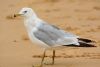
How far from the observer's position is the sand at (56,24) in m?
9.71

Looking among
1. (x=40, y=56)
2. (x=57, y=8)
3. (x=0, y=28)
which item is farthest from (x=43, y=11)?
(x=40, y=56)

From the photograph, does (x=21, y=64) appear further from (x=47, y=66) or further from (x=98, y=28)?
(x=98, y=28)

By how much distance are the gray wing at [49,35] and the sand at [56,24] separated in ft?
1.42

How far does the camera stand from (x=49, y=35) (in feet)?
30.8

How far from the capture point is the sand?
9711 mm

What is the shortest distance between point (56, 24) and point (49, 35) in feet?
13.8

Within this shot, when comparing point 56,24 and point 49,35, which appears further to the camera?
point 56,24

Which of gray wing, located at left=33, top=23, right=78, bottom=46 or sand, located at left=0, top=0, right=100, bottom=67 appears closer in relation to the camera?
gray wing, located at left=33, top=23, right=78, bottom=46

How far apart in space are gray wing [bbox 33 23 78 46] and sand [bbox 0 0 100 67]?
434mm

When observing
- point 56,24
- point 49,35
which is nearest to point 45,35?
point 49,35

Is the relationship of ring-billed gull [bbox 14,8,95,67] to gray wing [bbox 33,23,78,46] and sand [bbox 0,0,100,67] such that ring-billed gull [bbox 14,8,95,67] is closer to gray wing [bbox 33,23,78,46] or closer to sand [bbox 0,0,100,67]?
gray wing [bbox 33,23,78,46]

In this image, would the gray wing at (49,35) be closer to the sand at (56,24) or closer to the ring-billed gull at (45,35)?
the ring-billed gull at (45,35)

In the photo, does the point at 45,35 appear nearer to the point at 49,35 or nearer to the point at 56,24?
Result: the point at 49,35

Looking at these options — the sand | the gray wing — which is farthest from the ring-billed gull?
the sand
